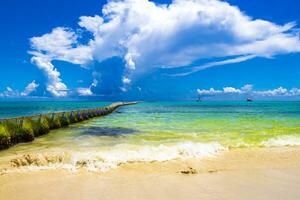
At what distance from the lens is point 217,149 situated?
1321cm

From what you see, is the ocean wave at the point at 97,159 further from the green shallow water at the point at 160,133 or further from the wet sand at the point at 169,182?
the green shallow water at the point at 160,133

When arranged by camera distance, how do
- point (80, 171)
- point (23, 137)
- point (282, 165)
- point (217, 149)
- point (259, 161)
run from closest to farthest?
point (80, 171), point (282, 165), point (259, 161), point (217, 149), point (23, 137)

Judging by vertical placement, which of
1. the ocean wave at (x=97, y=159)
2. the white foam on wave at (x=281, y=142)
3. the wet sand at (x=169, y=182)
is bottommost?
the white foam on wave at (x=281, y=142)

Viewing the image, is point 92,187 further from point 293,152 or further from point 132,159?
point 293,152

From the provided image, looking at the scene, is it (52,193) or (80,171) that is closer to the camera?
(52,193)

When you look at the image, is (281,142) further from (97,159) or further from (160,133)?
(97,159)

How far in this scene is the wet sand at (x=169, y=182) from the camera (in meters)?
7.04

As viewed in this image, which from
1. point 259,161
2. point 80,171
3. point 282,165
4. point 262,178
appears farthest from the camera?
point 259,161

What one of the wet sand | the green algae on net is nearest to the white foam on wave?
the wet sand

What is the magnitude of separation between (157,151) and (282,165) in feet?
14.4

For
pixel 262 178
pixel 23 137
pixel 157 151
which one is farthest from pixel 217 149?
pixel 23 137

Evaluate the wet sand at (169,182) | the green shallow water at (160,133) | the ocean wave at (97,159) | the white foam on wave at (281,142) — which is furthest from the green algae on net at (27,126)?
the white foam on wave at (281,142)

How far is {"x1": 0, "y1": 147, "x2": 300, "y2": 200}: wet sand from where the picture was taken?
23.1ft

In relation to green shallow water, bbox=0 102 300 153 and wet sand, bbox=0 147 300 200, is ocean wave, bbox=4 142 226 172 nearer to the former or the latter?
wet sand, bbox=0 147 300 200
